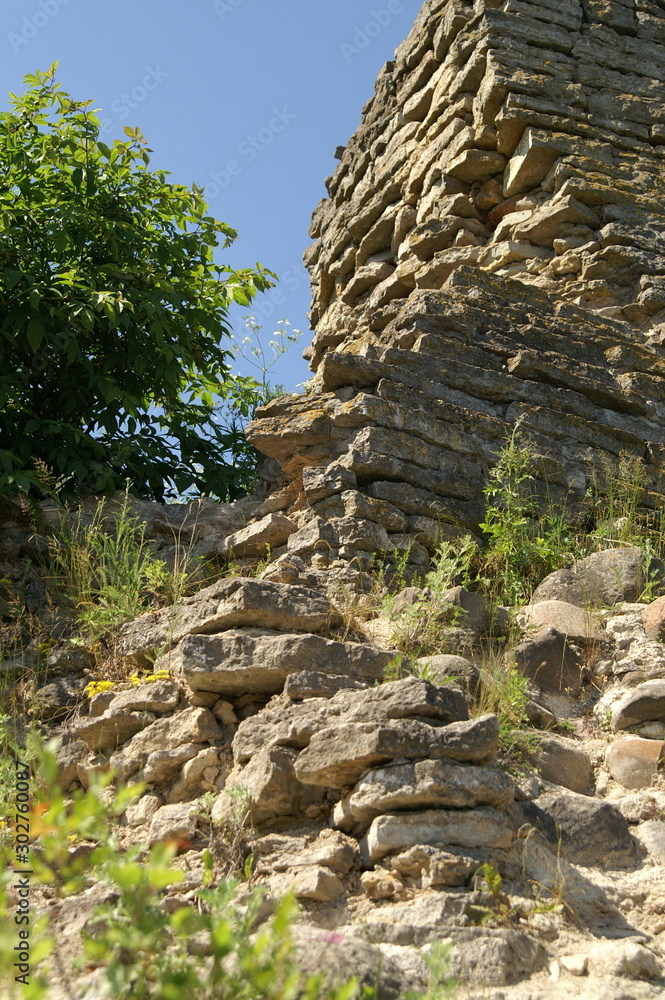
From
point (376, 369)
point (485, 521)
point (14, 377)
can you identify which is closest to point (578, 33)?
point (376, 369)

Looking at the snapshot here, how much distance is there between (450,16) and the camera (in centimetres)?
714

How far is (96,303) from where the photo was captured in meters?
5.00

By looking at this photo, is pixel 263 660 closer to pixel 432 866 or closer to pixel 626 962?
pixel 432 866

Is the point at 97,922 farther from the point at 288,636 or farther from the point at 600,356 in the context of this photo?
the point at 600,356

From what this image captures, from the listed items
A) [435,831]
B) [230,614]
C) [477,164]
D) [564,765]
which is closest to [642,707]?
[564,765]

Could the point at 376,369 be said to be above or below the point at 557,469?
above

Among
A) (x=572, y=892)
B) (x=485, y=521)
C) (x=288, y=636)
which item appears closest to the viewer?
(x=572, y=892)

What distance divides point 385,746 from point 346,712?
28 centimetres

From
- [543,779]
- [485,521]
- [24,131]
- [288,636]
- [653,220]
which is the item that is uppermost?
[653,220]

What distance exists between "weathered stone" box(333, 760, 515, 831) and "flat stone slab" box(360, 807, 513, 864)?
34mm

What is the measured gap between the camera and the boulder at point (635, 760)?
10.3 ft

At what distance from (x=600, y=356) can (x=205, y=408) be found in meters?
2.54

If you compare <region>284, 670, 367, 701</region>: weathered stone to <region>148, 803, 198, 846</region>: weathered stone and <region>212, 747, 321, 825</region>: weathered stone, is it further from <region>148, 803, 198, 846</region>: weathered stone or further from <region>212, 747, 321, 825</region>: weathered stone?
<region>148, 803, 198, 846</region>: weathered stone

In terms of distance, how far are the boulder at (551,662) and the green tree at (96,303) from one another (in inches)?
93.1
